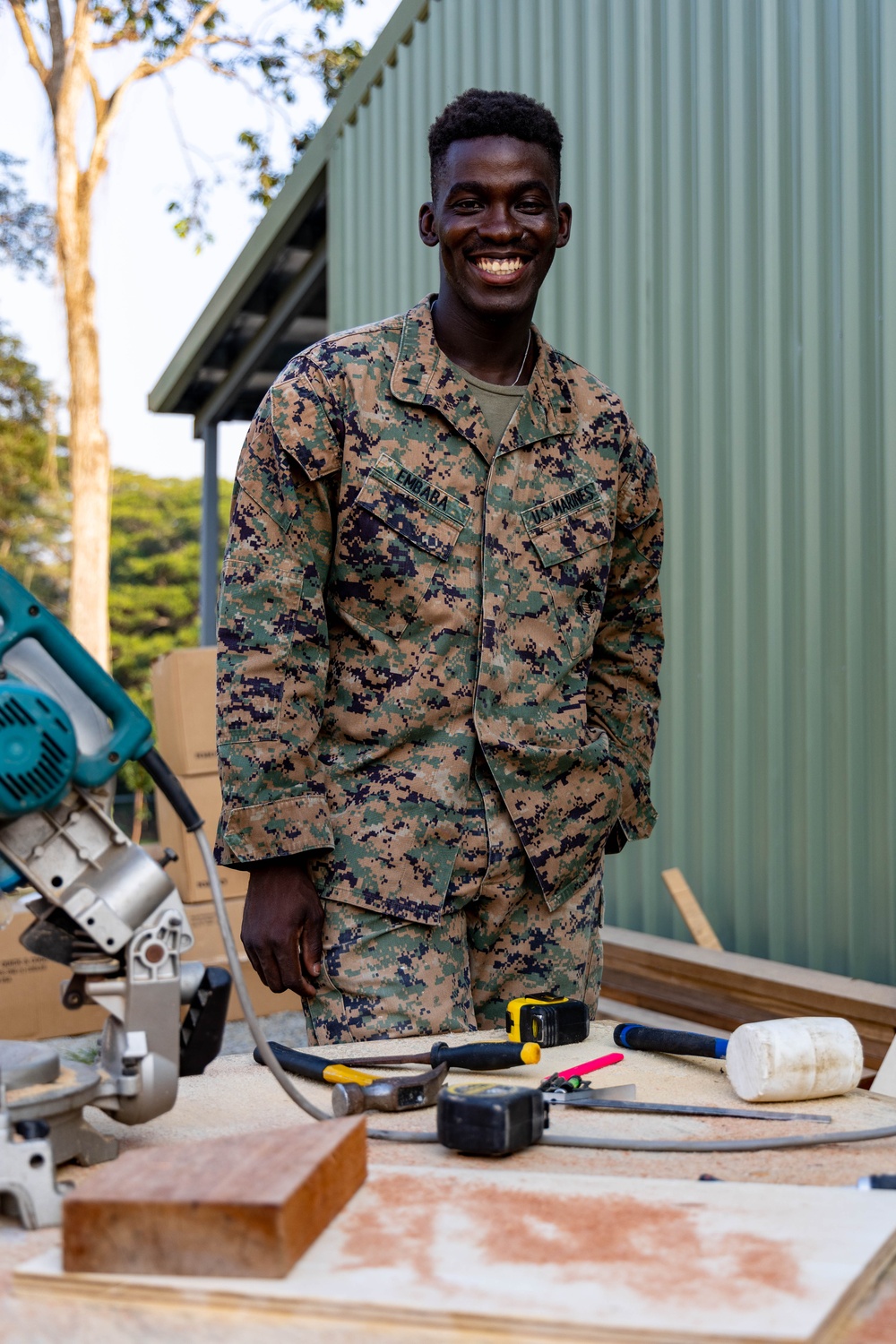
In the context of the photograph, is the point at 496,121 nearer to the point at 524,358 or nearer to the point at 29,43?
the point at 524,358

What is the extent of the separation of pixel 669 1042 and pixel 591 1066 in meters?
0.13

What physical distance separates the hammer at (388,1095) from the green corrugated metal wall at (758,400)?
233cm

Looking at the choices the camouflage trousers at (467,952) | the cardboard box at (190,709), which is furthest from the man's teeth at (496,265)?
the cardboard box at (190,709)

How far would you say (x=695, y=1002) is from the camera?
13.0 ft

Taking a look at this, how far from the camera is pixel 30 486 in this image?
93.5ft

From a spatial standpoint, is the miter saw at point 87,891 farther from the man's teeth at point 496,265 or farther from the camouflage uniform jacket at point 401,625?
the man's teeth at point 496,265

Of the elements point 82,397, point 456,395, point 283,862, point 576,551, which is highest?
point 82,397

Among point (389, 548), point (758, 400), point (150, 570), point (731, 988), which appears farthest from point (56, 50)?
point (150, 570)

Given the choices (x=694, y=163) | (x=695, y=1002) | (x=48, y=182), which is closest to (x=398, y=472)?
(x=695, y=1002)

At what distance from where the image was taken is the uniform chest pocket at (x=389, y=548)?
7.13 ft

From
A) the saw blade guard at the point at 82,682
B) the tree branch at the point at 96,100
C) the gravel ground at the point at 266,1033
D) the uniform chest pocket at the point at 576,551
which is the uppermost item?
the tree branch at the point at 96,100

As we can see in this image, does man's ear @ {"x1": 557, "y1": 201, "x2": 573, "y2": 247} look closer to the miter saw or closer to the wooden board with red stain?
the miter saw

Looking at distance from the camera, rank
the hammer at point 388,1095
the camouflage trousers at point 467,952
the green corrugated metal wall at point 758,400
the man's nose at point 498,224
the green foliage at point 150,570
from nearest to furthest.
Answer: the hammer at point 388,1095
the camouflage trousers at point 467,952
the man's nose at point 498,224
the green corrugated metal wall at point 758,400
the green foliage at point 150,570

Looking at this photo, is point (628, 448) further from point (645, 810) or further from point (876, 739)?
point (876, 739)
